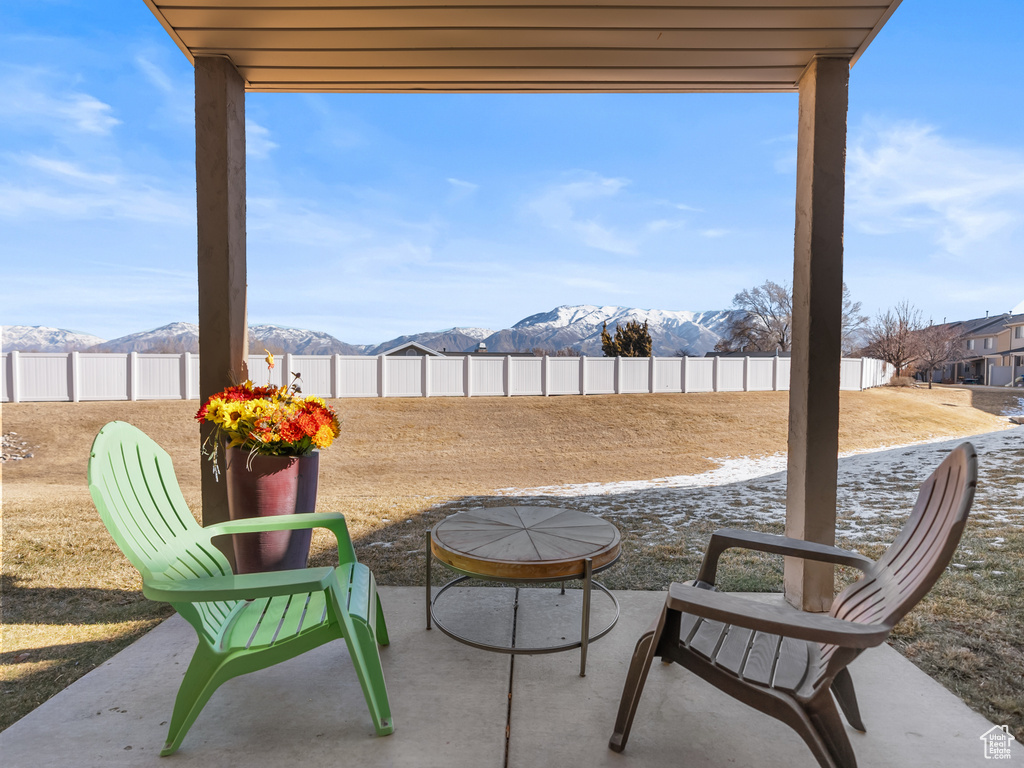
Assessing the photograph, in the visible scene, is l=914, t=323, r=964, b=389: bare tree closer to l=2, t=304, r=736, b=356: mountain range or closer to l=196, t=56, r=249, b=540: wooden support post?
l=196, t=56, r=249, b=540: wooden support post

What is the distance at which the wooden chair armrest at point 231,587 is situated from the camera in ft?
5.01

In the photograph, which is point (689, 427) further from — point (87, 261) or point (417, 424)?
point (87, 261)

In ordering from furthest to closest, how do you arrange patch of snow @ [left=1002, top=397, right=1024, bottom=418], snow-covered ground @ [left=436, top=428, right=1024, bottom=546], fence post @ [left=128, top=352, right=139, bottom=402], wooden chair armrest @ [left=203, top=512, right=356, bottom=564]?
1. patch of snow @ [left=1002, top=397, right=1024, bottom=418]
2. fence post @ [left=128, top=352, right=139, bottom=402]
3. snow-covered ground @ [left=436, top=428, right=1024, bottom=546]
4. wooden chair armrest @ [left=203, top=512, right=356, bottom=564]

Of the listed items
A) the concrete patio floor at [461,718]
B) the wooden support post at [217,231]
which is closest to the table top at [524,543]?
the concrete patio floor at [461,718]

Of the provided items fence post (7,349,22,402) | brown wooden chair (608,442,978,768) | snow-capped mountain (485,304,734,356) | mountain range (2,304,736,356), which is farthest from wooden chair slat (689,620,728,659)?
snow-capped mountain (485,304,734,356)

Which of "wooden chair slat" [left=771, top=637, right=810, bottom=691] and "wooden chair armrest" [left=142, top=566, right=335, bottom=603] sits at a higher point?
"wooden chair armrest" [left=142, top=566, right=335, bottom=603]

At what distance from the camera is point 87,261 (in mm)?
39969

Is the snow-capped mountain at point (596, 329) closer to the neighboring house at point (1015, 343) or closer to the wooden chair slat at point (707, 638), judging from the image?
the neighboring house at point (1015, 343)

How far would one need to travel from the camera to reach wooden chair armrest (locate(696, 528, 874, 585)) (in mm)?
1831

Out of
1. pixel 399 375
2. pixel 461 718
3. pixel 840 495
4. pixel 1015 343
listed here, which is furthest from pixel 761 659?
pixel 1015 343

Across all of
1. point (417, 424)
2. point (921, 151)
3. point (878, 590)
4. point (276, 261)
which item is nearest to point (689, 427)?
point (417, 424)

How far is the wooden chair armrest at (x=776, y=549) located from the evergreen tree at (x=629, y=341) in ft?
104

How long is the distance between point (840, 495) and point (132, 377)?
1593 centimetres

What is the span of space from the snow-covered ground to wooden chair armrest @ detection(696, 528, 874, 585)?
103 inches
